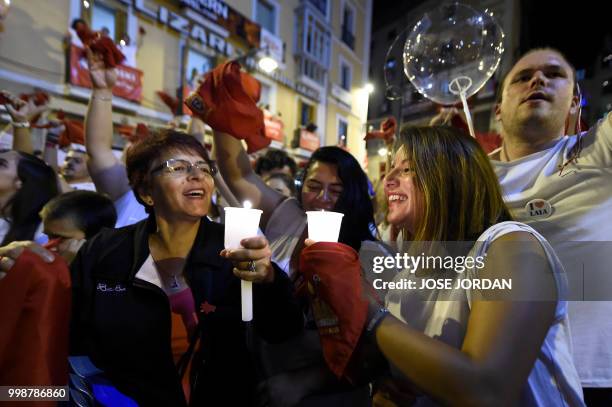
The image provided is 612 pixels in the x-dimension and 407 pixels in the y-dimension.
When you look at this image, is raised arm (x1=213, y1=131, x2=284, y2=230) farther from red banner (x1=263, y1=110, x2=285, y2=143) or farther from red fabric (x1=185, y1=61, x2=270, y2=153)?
red banner (x1=263, y1=110, x2=285, y2=143)

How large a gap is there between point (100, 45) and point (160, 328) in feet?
6.93

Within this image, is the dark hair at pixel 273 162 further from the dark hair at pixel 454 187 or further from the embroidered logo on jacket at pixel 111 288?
the dark hair at pixel 454 187

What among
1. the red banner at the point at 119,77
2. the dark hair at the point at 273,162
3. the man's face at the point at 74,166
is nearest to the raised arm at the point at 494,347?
the dark hair at the point at 273,162

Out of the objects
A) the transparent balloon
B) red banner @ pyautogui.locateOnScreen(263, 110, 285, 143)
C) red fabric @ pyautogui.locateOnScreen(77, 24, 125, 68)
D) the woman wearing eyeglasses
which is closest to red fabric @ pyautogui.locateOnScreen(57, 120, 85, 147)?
red fabric @ pyautogui.locateOnScreen(77, 24, 125, 68)

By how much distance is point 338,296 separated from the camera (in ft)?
3.77

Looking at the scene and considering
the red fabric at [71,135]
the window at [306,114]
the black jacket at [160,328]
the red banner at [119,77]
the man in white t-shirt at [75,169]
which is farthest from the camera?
the window at [306,114]

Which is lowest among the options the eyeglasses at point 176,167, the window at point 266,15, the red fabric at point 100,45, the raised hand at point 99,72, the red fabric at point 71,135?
the eyeglasses at point 176,167

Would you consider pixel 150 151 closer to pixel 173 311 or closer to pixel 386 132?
pixel 173 311

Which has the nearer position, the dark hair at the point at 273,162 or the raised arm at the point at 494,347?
the raised arm at the point at 494,347

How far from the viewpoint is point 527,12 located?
42.6 ft

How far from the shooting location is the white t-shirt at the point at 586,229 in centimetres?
164

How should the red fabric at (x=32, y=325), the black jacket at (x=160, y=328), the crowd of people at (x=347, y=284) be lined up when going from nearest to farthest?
the crowd of people at (x=347, y=284) → the red fabric at (x=32, y=325) → the black jacket at (x=160, y=328)

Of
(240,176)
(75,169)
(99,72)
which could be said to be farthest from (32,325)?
(75,169)

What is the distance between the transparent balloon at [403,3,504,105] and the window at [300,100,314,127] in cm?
1479
